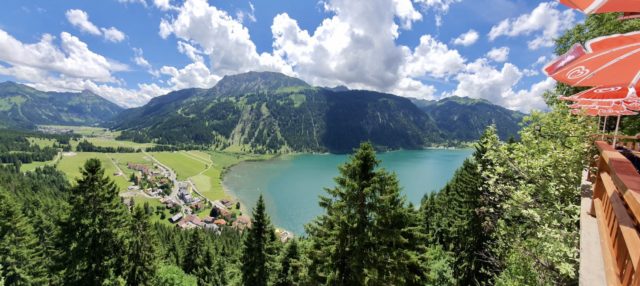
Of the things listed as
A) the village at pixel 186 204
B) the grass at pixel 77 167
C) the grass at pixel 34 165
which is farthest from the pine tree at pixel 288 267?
the grass at pixel 34 165

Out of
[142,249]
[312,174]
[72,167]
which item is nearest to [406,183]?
[312,174]

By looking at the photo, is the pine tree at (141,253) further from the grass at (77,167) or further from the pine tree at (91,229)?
the grass at (77,167)

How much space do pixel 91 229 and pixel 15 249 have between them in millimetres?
20738

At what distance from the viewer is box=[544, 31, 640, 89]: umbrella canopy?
289 centimetres

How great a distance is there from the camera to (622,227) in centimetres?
314

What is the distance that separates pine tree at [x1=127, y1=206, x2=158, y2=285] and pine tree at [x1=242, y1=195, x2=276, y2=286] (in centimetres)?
770

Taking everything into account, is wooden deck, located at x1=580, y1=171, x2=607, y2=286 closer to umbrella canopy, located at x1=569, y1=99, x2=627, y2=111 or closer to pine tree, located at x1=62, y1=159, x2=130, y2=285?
umbrella canopy, located at x1=569, y1=99, x2=627, y2=111

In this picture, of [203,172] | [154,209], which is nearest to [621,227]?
[154,209]

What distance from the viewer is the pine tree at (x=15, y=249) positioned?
90.3ft

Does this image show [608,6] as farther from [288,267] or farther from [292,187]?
[292,187]

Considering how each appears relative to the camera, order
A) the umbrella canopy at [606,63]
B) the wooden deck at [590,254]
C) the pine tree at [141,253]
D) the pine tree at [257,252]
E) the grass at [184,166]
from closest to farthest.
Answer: the umbrella canopy at [606,63] < the wooden deck at [590,254] < the pine tree at [257,252] < the pine tree at [141,253] < the grass at [184,166]

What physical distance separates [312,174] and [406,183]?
50.3 metres

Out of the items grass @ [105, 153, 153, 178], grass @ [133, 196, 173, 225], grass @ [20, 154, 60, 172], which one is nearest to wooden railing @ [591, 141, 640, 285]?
grass @ [133, 196, 173, 225]

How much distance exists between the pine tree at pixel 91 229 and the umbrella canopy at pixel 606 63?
1967 cm
